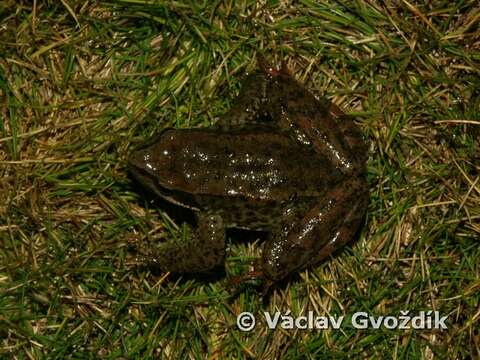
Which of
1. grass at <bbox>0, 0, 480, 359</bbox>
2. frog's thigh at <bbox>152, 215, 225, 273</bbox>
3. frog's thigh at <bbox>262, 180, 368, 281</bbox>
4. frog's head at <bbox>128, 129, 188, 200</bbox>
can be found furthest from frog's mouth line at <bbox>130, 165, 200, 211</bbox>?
frog's thigh at <bbox>262, 180, 368, 281</bbox>

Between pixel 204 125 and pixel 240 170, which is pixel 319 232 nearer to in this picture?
pixel 240 170

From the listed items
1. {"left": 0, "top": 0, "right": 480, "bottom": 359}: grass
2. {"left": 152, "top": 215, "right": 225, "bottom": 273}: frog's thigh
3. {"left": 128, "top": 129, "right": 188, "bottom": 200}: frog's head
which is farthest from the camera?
{"left": 0, "top": 0, "right": 480, "bottom": 359}: grass

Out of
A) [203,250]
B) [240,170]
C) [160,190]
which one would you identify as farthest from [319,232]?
[160,190]

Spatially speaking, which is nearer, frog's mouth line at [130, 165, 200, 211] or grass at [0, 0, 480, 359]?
frog's mouth line at [130, 165, 200, 211]

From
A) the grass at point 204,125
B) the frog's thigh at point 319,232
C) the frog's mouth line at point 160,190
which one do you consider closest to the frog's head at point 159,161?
the frog's mouth line at point 160,190

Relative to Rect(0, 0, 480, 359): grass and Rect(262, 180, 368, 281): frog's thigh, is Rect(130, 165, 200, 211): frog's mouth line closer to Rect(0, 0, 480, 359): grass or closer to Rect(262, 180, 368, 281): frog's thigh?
Rect(0, 0, 480, 359): grass

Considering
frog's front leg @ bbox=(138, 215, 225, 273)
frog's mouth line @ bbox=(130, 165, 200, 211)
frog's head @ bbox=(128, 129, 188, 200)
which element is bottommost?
frog's front leg @ bbox=(138, 215, 225, 273)

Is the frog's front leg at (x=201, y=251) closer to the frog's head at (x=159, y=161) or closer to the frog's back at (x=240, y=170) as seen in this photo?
the frog's back at (x=240, y=170)
